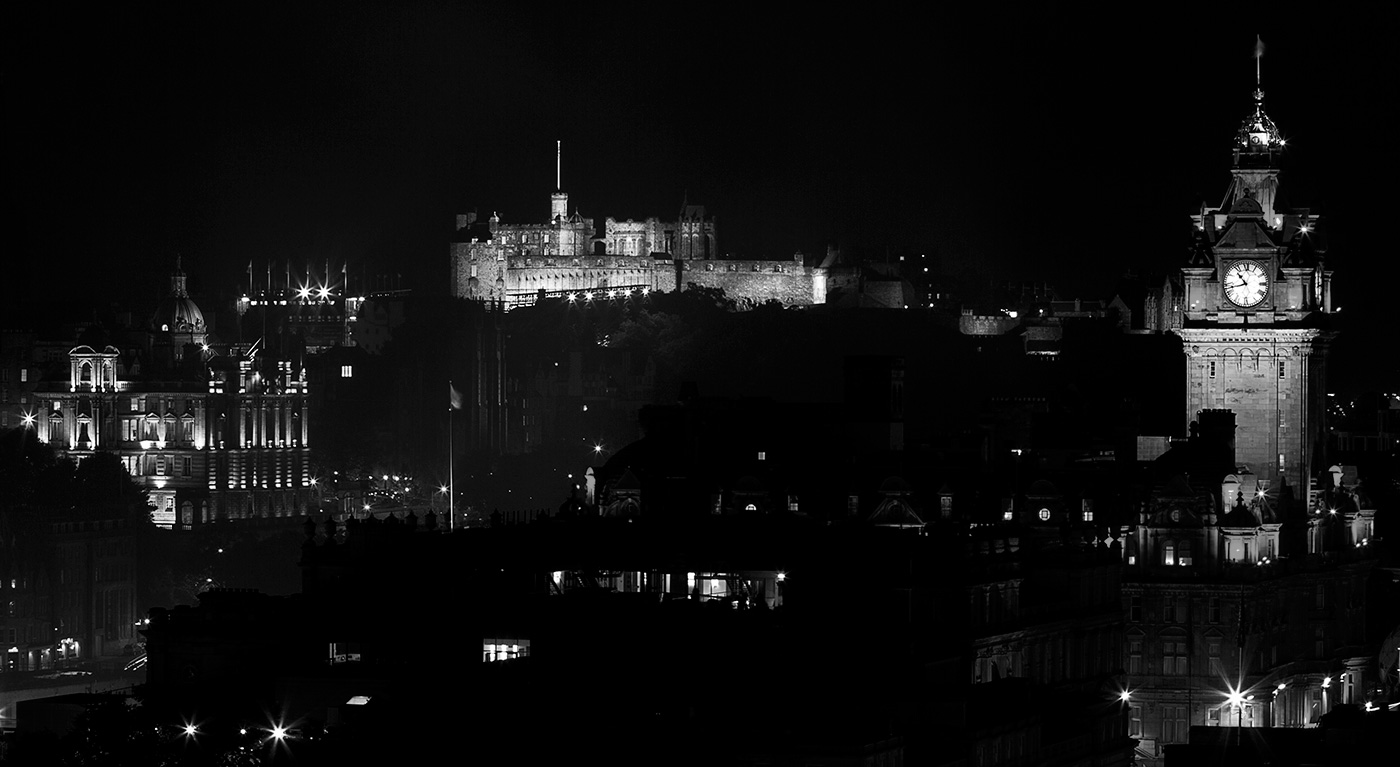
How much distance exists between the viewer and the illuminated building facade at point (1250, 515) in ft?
393

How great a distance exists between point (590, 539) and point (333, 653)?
50.8 ft

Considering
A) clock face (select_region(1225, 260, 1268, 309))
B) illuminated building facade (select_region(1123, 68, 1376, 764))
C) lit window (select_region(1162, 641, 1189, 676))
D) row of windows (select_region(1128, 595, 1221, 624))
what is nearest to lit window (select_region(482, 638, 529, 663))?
illuminated building facade (select_region(1123, 68, 1376, 764))

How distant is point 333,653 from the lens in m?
99.8

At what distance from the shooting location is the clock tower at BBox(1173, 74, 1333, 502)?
131750 millimetres

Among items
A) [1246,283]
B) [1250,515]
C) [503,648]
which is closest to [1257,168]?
[1246,283]

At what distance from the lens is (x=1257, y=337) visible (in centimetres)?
13200

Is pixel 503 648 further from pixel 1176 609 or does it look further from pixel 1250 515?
pixel 1250 515

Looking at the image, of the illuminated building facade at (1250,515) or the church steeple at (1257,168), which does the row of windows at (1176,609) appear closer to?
the illuminated building facade at (1250,515)

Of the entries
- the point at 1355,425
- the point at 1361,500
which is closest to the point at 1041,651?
the point at 1361,500

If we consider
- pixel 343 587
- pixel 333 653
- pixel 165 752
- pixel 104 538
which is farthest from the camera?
pixel 104 538

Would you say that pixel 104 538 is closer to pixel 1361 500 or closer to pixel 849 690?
pixel 1361 500

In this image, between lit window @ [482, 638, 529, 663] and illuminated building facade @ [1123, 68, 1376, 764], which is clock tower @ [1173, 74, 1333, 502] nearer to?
illuminated building facade @ [1123, 68, 1376, 764]

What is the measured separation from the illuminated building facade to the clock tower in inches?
1.7

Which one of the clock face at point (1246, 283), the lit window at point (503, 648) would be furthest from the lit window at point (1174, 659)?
the lit window at point (503, 648)
